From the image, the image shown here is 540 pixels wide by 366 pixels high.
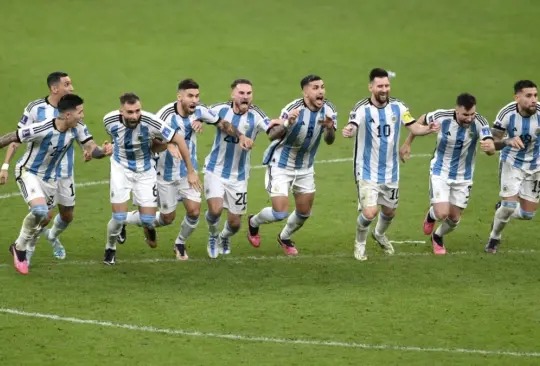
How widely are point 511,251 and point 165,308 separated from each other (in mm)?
5896

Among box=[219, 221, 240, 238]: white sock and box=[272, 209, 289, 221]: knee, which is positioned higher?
box=[272, 209, 289, 221]: knee

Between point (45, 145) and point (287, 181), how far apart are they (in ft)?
11.8

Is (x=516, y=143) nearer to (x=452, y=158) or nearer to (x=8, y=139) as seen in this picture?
(x=452, y=158)

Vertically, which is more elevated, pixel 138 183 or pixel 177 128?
pixel 177 128

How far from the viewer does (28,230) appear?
61.7 feet

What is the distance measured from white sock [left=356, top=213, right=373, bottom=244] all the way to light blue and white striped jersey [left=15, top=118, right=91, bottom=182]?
158 inches

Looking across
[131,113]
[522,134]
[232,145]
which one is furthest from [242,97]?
[522,134]

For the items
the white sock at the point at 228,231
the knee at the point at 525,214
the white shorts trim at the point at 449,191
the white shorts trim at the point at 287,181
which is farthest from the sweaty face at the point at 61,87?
the knee at the point at 525,214

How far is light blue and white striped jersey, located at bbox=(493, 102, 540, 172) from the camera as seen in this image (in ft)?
66.0

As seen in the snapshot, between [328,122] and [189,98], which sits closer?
[328,122]

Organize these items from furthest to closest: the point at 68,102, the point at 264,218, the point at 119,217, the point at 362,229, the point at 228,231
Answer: the point at 264,218 < the point at 228,231 < the point at 362,229 < the point at 119,217 < the point at 68,102

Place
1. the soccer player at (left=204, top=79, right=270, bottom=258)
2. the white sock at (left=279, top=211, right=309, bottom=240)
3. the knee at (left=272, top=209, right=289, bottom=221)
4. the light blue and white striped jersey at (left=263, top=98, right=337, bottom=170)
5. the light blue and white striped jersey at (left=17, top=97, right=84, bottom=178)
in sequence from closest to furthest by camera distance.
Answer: the light blue and white striped jersey at (left=17, top=97, right=84, bottom=178), the light blue and white striped jersey at (left=263, top=98, right=337, bottom=170), the soccer player at (left=204, top=79, right=270, bottom=258), the knee at (left=272, top=209, right=289, bottom=221), the white sock at (left=279, top=211, right=309, bottom=240)

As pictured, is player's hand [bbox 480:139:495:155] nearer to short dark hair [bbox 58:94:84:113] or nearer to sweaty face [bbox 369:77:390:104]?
sweaty face [bbox 369:77:390:104]

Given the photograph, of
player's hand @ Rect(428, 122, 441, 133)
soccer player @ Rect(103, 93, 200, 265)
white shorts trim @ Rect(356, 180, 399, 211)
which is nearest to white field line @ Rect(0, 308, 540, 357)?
soccer player @ Rect(103, 93, 200, 265)
